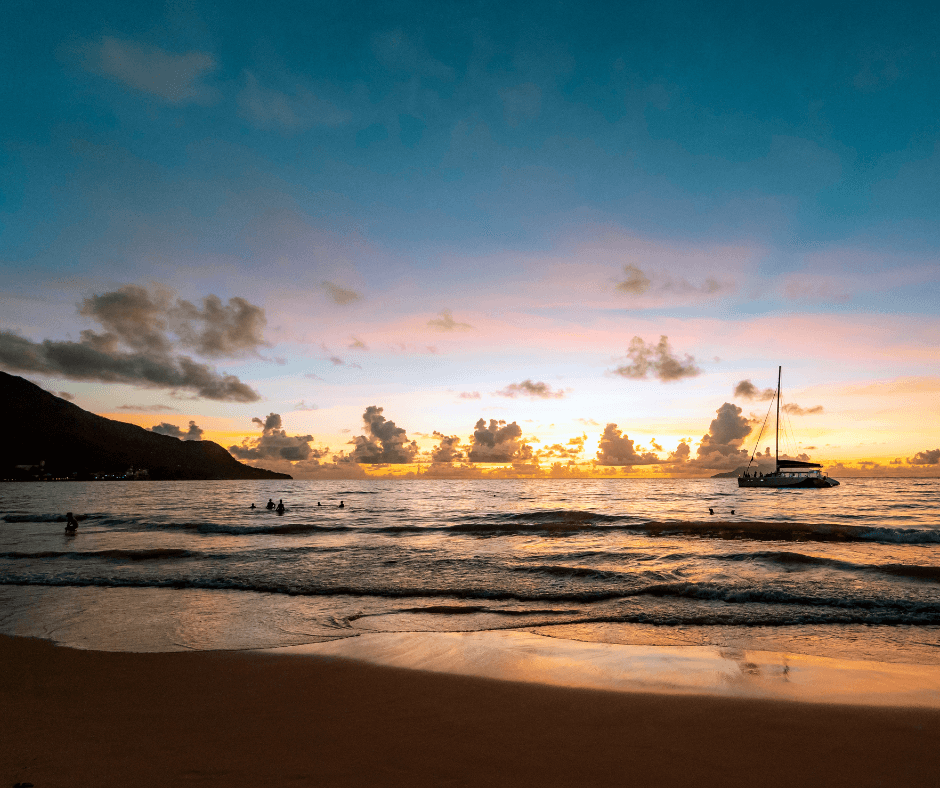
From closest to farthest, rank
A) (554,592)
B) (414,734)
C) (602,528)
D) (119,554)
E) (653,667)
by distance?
1. (414,734)
2. (653,667)
3. (554,592)
4. (119,554)
5. (602,528)

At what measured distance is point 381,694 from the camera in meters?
7.78

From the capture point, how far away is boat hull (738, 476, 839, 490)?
105000 mm

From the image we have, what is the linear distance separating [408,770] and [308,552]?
77.3ft

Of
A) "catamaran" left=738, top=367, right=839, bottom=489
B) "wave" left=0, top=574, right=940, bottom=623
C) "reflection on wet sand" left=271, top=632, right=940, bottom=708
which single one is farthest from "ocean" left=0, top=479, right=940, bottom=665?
"catamaran" left=738, top=367, right=839, bottom=489

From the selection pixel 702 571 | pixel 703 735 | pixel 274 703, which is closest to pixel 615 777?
pixel 703 735

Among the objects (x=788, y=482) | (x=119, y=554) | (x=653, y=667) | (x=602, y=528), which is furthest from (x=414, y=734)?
(x=788, y=482)

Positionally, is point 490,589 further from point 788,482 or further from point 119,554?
point 788,482

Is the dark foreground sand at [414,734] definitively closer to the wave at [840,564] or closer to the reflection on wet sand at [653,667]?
the reflection on wet sand at [653,667]

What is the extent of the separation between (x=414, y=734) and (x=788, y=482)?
12443 cm

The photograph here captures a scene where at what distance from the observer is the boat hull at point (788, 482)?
105m

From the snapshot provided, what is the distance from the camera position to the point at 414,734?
6.30m

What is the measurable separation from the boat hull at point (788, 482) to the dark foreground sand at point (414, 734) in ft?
386

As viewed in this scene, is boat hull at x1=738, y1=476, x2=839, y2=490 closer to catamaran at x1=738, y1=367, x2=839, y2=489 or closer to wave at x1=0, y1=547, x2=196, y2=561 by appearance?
catamaran at x1=738, y1=367, x2=839, y2=489

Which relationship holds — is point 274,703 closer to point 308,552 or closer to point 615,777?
point 615,777
